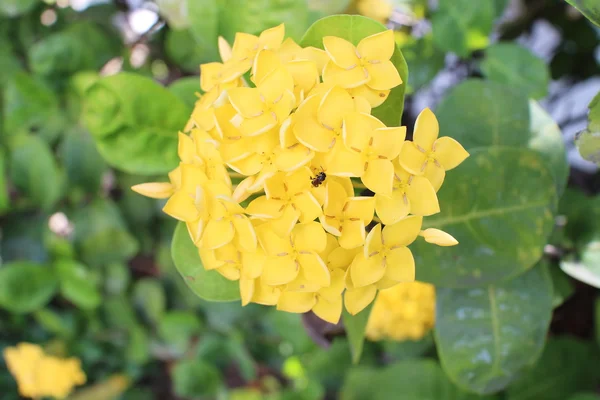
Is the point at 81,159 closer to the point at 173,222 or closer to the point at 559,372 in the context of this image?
the point at 173,222

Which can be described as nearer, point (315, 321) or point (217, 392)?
point (315, 321)

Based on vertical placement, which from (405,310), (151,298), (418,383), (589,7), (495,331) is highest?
(589,7)

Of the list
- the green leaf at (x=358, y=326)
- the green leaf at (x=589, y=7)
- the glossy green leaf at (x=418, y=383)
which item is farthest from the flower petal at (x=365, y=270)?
the glossy green leaf at (x=418, y=383)

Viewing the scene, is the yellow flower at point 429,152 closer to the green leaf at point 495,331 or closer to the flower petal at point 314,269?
the flower petal at point 314,269

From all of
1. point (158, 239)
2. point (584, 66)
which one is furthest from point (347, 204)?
point (584, 66)

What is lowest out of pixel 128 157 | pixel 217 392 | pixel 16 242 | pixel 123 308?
pixel 217 392

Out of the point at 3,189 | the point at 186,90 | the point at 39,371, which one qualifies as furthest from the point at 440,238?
the point at 39,371

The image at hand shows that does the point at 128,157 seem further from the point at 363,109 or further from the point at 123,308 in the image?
the point at 123,308

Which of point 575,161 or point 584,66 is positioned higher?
point 584,66
